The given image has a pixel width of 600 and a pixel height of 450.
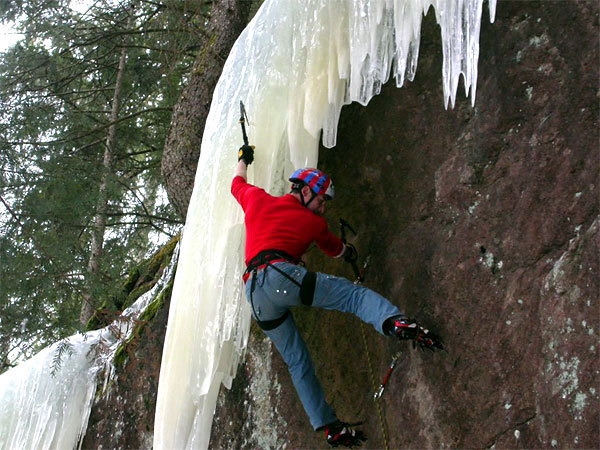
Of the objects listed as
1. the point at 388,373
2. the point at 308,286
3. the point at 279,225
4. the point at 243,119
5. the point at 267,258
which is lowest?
the point at 388,373

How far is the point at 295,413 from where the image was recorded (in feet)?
16.0

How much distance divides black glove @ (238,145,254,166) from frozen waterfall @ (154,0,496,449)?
0.51ft

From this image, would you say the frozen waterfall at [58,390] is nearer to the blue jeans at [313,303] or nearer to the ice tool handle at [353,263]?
the ice tool handle at [353,263]

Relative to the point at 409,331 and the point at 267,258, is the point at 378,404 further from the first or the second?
the point at 267,258

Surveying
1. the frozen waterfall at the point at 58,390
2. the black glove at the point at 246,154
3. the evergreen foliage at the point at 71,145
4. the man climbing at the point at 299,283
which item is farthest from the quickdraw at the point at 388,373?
the evergreen foliage at the point at 71,145

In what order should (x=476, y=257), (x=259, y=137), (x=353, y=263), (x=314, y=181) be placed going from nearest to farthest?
(x=476, y=257)
(x=314, y=181)
(x=353, y=263)
(x=259, y=137)

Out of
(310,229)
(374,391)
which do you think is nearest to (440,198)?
(310,229)

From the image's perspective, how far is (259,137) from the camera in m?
5.06

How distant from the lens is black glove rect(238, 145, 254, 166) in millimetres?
4840

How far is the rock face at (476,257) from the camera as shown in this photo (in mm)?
3729

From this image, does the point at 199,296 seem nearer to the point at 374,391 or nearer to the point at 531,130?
the point at 374,391

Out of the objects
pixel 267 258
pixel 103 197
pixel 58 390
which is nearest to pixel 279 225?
pixel 267 258

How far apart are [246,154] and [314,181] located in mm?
560

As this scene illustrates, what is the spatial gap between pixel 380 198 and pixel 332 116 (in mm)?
607
